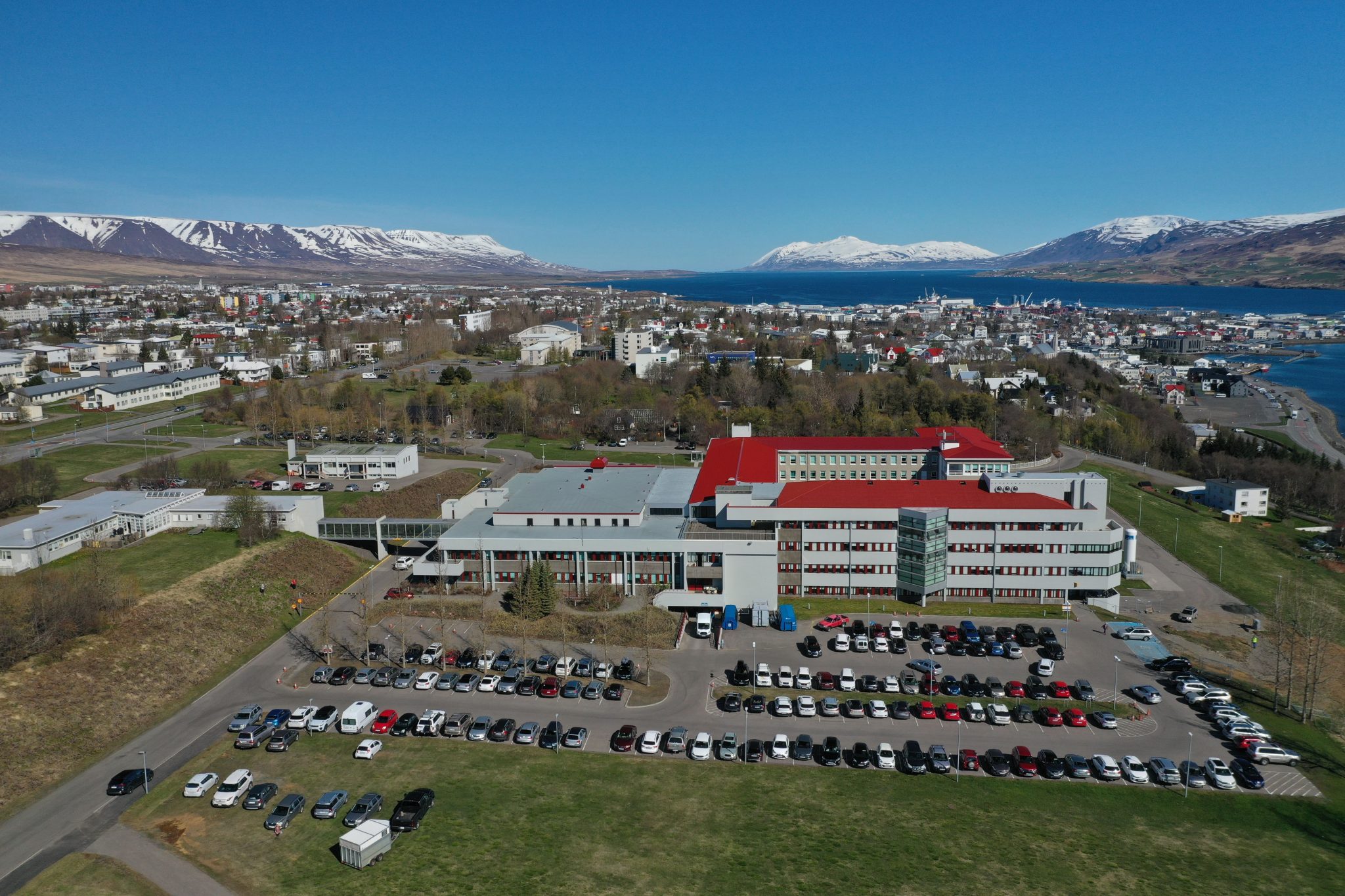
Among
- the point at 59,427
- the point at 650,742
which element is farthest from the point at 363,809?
the point at 59,427

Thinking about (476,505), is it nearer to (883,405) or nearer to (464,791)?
(464,791)

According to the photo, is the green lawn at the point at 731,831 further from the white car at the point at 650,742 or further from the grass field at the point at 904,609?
the grass field at the point at 904,609

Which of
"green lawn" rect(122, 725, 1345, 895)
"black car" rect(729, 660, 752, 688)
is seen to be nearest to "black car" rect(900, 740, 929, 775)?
"green lawn" rect(122, 725, 1345, 895)

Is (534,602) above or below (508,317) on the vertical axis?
below

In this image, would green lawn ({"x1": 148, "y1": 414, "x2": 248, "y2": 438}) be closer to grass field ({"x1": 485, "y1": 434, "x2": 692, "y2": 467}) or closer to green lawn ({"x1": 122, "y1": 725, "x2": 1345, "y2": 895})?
grass field ({"x1": 485, "y1": 434, "x2": 692, "y2": 467})

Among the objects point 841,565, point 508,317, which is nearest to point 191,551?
point 841,565

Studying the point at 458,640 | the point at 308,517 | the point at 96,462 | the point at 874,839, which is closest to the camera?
the point at 874,839

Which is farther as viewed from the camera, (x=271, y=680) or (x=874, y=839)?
(x=271, y=680)

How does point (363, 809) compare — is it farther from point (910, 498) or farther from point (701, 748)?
point (910, 498)
